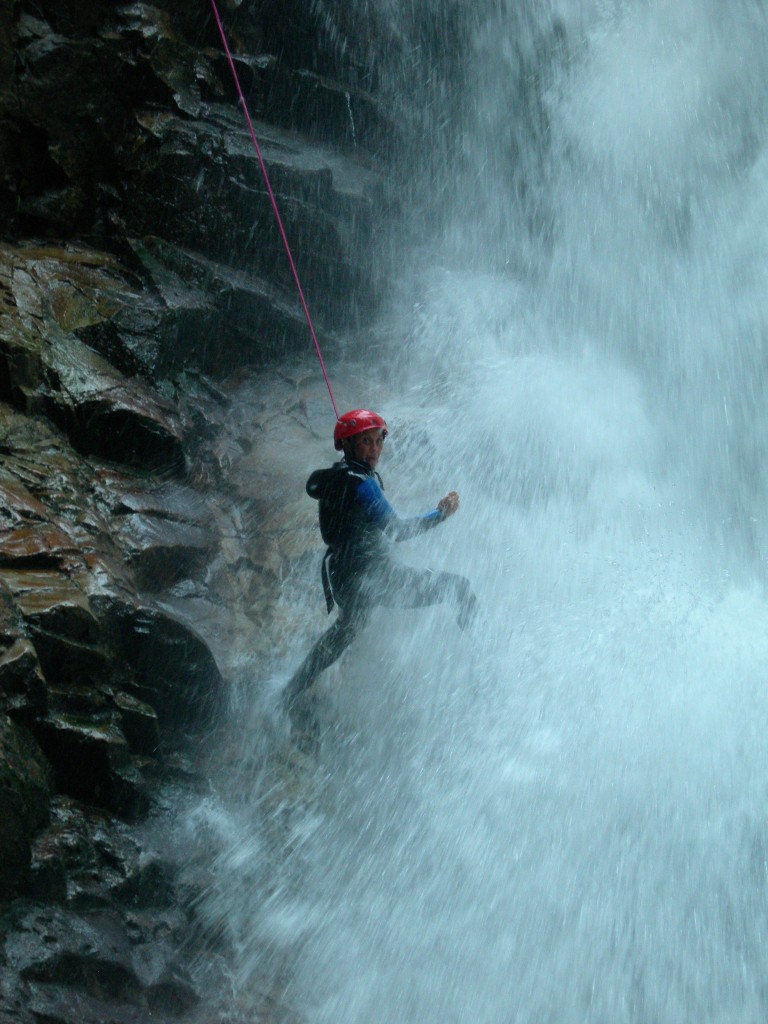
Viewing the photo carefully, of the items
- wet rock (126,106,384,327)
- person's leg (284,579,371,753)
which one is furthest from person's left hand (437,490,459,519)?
wet rock (126,106,384,327)

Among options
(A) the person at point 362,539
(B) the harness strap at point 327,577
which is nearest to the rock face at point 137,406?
(B) the harness strap at point 327,577

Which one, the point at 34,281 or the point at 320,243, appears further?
the point at 320,243

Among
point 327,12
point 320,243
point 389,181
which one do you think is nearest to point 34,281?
point 320,243

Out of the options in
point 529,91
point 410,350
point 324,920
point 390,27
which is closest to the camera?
point 324,920

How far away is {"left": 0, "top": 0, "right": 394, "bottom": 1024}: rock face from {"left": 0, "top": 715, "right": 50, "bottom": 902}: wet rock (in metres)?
0.01

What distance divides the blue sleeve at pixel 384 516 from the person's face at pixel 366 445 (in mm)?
139

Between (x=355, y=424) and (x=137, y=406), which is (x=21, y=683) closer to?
(x=355, y=424)

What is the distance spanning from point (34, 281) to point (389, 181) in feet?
19.1

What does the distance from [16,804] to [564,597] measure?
510 centimetres

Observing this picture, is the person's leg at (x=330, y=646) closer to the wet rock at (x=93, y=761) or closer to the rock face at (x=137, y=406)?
the rock face at (x=137, y=406)

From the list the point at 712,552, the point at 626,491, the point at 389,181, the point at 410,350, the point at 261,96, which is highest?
the point at 261,96

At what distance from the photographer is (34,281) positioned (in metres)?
7.41

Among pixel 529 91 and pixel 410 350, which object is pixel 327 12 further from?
pixel 410 350

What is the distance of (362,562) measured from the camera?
206 inches
